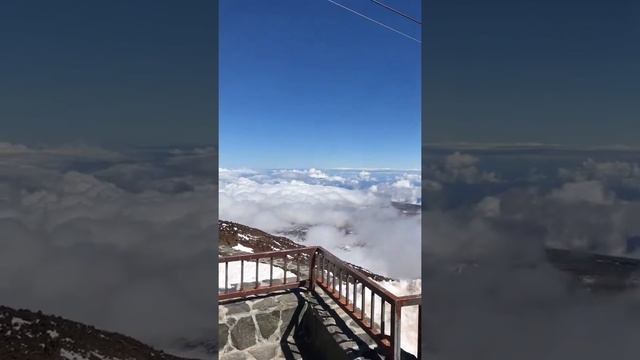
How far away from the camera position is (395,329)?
2670 millimetres

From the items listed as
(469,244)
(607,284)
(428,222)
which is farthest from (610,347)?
(428,222)

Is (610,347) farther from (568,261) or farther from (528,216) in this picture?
(528,216)

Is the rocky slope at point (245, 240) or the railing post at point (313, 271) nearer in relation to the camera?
the railing post at point (313, 271)

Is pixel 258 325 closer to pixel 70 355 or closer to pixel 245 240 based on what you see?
pixel 245 240

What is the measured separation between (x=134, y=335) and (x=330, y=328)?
2.56m

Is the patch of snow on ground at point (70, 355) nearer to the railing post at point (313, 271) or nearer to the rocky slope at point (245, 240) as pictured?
the railing post at point (313, 271)

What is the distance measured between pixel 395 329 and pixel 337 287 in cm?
137

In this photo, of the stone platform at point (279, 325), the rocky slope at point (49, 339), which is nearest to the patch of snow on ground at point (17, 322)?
the rocky slope at point (49, 339)

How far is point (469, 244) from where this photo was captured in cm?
182

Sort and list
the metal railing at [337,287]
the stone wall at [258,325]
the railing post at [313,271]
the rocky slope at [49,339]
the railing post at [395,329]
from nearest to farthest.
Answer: the rocky slope at [49,339], the railing post at [395,329], the metal railing at [337,287], the stone wall at [258,325], the railing post at [313,271]

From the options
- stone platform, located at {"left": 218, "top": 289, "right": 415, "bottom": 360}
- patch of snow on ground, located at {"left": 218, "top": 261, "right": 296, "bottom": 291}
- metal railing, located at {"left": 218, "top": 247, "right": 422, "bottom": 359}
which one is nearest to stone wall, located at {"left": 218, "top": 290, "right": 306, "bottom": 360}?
stone platform, located at {"left": 218, "top": 289, "right": 415, "bottom": 360}

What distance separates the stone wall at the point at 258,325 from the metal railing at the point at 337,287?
0.12 metres

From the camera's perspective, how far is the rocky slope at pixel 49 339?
3.36ft

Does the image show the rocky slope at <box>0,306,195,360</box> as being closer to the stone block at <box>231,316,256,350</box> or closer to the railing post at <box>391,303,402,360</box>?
the railing post at <box>391,303,402,360</box>
